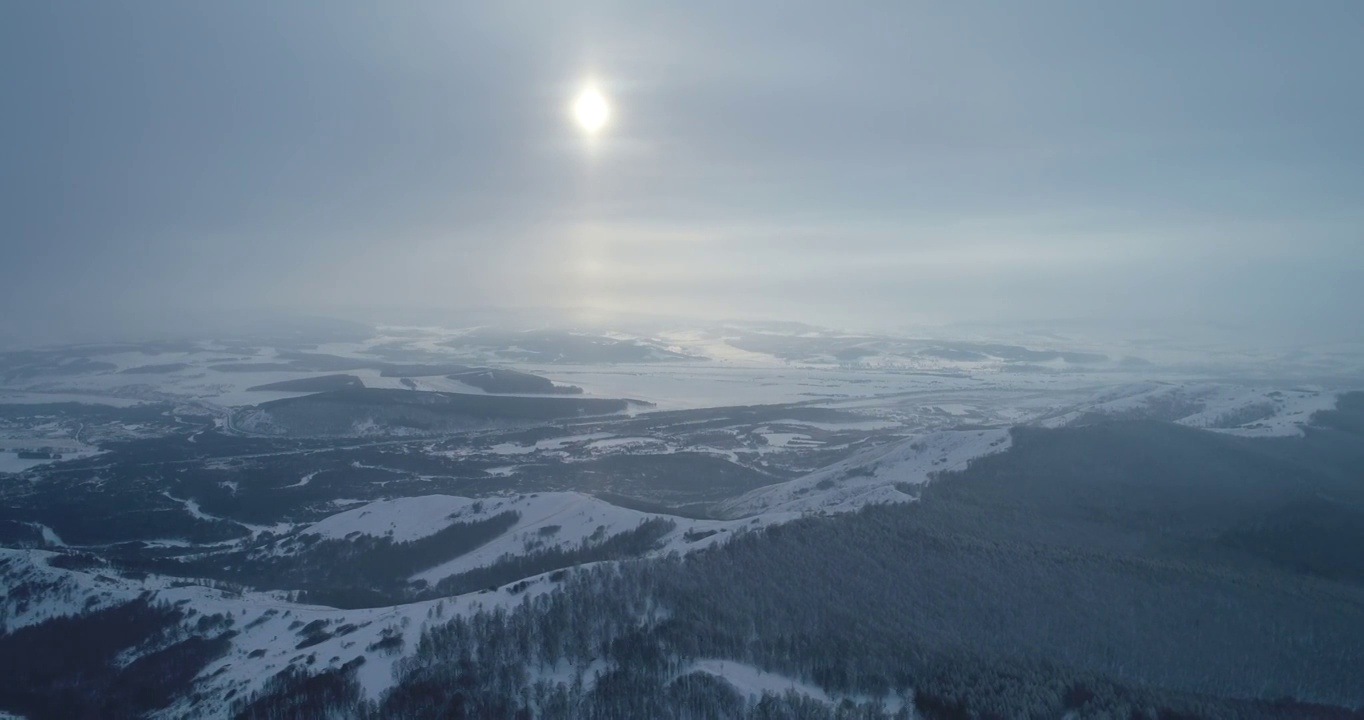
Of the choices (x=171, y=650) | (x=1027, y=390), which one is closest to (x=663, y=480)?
(x=171, y=650)

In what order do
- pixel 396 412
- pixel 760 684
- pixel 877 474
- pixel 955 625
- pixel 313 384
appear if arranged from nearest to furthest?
pixel 760 684 → pixel 955 625 → pixel 877 474 → pixel 396 412 → pixel 313 384

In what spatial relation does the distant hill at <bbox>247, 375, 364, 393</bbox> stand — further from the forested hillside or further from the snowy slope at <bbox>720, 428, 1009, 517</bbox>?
the forested hillside

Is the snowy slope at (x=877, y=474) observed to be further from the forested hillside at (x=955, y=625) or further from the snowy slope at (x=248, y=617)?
the snowy slope at (x=248, y=617)

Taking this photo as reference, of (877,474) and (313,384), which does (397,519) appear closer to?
(877,474)

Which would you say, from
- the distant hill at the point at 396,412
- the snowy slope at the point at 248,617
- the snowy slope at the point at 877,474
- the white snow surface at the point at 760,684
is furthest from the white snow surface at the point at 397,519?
the distant hill at the point at 396,412

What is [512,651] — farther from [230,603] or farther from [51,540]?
[51,540]

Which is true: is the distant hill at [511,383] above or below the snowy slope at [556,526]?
above

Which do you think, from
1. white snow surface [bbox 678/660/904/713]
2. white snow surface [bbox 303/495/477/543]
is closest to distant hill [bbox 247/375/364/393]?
white snow surface [bbox 303/495/477/543]

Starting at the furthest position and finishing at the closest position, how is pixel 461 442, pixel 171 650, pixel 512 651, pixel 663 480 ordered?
pixel 461 442, pixel 663 480, pixel 171 650, pixel 512 651

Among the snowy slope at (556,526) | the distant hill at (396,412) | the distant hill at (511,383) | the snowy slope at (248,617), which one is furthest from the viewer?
the distant hill at (511,383)

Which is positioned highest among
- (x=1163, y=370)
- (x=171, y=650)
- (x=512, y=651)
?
(x=1163, y=370)

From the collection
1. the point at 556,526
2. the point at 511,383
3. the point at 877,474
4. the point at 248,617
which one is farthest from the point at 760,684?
the point at 511,383
